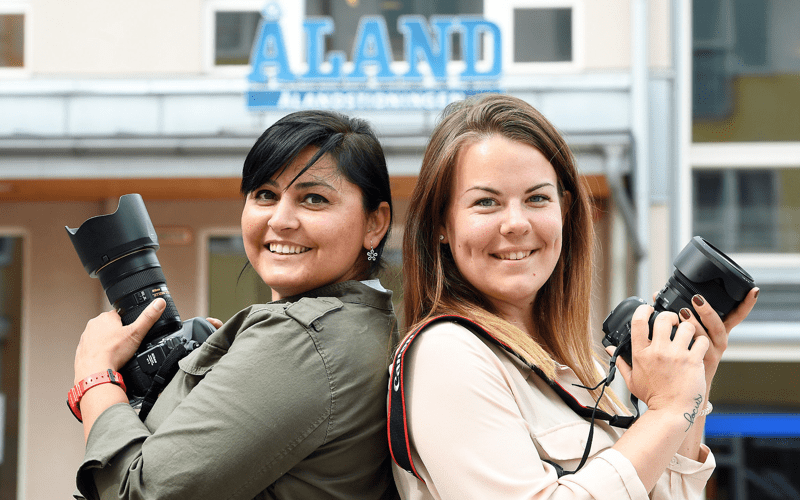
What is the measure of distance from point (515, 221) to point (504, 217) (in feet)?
0.09

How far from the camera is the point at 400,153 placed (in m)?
5.39

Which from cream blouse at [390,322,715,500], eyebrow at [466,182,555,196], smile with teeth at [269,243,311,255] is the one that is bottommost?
cream blouse at [390,322,715,500]

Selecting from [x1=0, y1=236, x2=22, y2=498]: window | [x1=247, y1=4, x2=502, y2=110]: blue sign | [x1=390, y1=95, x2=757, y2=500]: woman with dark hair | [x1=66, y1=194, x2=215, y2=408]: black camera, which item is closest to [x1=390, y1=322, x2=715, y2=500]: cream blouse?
[x1=390, y1=95, x2=757, y2=500]: woman with dark hair

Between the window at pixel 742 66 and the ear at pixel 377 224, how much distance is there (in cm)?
538

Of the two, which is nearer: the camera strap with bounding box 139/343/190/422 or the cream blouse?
the cream blouse

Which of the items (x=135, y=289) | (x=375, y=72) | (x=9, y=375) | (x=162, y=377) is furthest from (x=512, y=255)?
(x=9, y=375)

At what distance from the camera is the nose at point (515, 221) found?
1.53 meters

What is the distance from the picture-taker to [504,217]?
154cm

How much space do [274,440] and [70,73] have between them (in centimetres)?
604

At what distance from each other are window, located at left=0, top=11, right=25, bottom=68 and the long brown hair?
20.2ft

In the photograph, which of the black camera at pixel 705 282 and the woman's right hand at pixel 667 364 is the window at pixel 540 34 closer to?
the black camera at pixel 705 282

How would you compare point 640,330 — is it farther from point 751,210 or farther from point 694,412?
point 751,210

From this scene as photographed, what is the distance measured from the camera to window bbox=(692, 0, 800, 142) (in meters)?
6.40

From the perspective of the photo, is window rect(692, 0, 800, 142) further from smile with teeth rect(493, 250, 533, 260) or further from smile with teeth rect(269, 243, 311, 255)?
smile with teeth rect(269, 243, 311, 255)
